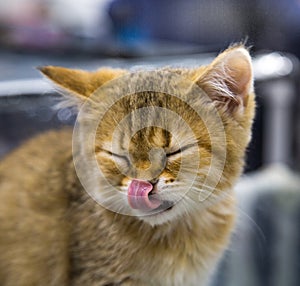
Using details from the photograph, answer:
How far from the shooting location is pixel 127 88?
56cm

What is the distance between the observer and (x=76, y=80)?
24.4 inches

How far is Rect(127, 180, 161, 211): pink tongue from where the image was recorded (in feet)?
1.72

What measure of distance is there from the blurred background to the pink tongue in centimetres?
16

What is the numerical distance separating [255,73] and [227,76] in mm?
69

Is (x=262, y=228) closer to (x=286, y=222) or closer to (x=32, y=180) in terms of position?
(x=286, y=222)

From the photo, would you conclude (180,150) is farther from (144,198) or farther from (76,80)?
(76,80)

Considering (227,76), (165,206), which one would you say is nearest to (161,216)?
(165,206)

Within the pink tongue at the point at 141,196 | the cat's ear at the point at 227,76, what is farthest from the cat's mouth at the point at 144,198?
Result: the cat's ear at the point at 227,76

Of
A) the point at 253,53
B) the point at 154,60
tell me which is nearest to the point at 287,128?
the point at 154,60

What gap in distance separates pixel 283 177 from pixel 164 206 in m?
0.58

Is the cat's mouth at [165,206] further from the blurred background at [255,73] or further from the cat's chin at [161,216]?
the blurred background at [255,73]

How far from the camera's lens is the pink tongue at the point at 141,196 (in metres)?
0.52

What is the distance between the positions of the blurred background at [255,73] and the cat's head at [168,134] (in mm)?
51

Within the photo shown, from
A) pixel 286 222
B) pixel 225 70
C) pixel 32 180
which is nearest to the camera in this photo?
pixel 225 70
